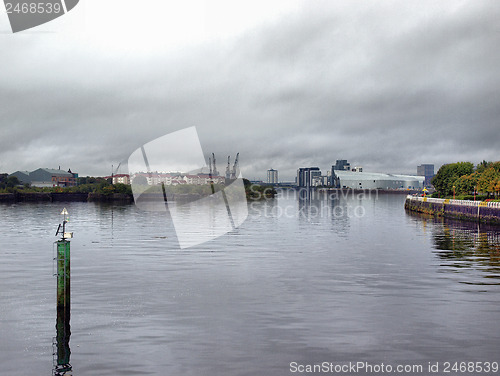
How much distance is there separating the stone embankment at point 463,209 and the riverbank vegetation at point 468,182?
7.59 meters

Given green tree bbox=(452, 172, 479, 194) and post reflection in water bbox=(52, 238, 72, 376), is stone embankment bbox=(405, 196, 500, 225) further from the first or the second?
post reflection in water bbox=(52, 238, 72, 376)

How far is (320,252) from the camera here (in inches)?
1547

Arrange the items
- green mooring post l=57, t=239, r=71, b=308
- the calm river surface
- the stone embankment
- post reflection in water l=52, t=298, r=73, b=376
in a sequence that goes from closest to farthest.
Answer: post reflection in water l=52, t=298, r=73, b=376, the calm river surface, green mooring post l=57, t=239, r=71, b=308, the stone embankment

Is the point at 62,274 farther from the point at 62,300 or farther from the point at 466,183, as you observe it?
the point at 466,183

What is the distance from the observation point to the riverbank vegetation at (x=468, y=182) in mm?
96744

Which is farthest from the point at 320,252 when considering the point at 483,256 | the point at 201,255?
the point at 483,256

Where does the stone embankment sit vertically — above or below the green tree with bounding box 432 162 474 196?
below

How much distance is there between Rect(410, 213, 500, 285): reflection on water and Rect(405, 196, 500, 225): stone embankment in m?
2.31

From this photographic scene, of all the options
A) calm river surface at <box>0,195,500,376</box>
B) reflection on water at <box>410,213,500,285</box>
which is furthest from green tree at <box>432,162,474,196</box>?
calm river surface at <box>0,195,500,376</box>

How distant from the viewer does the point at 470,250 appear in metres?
40.3

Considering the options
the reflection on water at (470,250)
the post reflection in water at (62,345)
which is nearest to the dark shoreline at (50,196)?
the reflection on water at (470,250)

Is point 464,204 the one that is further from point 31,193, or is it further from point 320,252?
point 31,193

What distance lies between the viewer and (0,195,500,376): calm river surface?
1502cm

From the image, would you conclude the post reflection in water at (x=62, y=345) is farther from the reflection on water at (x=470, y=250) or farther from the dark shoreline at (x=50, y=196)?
→ the dark shoreline at (x=50, y=196)
